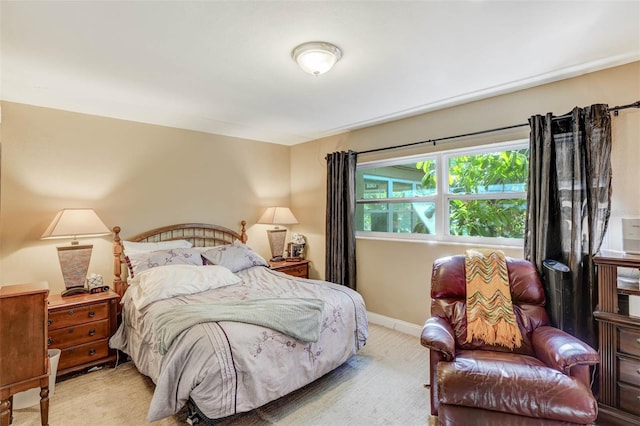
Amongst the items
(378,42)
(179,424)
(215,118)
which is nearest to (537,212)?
(378,42)

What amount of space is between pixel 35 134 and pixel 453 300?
13.1 ft

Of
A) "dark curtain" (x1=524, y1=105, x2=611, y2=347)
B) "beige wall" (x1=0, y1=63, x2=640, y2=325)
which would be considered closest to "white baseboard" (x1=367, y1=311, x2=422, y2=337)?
"beige wall" (x1=0, y1=63, x2=640, y2=325)

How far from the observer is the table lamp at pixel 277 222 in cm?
431

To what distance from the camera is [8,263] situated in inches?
107

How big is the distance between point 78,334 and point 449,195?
3.75 metres

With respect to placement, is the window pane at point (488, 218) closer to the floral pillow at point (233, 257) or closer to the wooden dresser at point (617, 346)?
the wooden dresser at point (617, 346)

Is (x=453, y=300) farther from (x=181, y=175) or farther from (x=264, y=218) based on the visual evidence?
(x=181, y=175)

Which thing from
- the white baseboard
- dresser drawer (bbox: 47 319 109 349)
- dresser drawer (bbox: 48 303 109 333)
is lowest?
the white baseboard

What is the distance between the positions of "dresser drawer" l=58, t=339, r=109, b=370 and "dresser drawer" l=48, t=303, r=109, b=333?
0.22 metres

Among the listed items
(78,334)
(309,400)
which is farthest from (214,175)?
(309,400)

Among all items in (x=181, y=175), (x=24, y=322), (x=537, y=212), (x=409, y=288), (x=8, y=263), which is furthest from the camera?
(x=181, y=175)

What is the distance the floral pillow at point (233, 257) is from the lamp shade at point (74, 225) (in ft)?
3.36

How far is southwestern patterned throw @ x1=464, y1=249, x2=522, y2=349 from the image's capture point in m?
2.19

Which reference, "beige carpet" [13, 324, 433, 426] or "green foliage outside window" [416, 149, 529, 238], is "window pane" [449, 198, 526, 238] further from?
"beige carpet" [13, 324, 433, 426]
